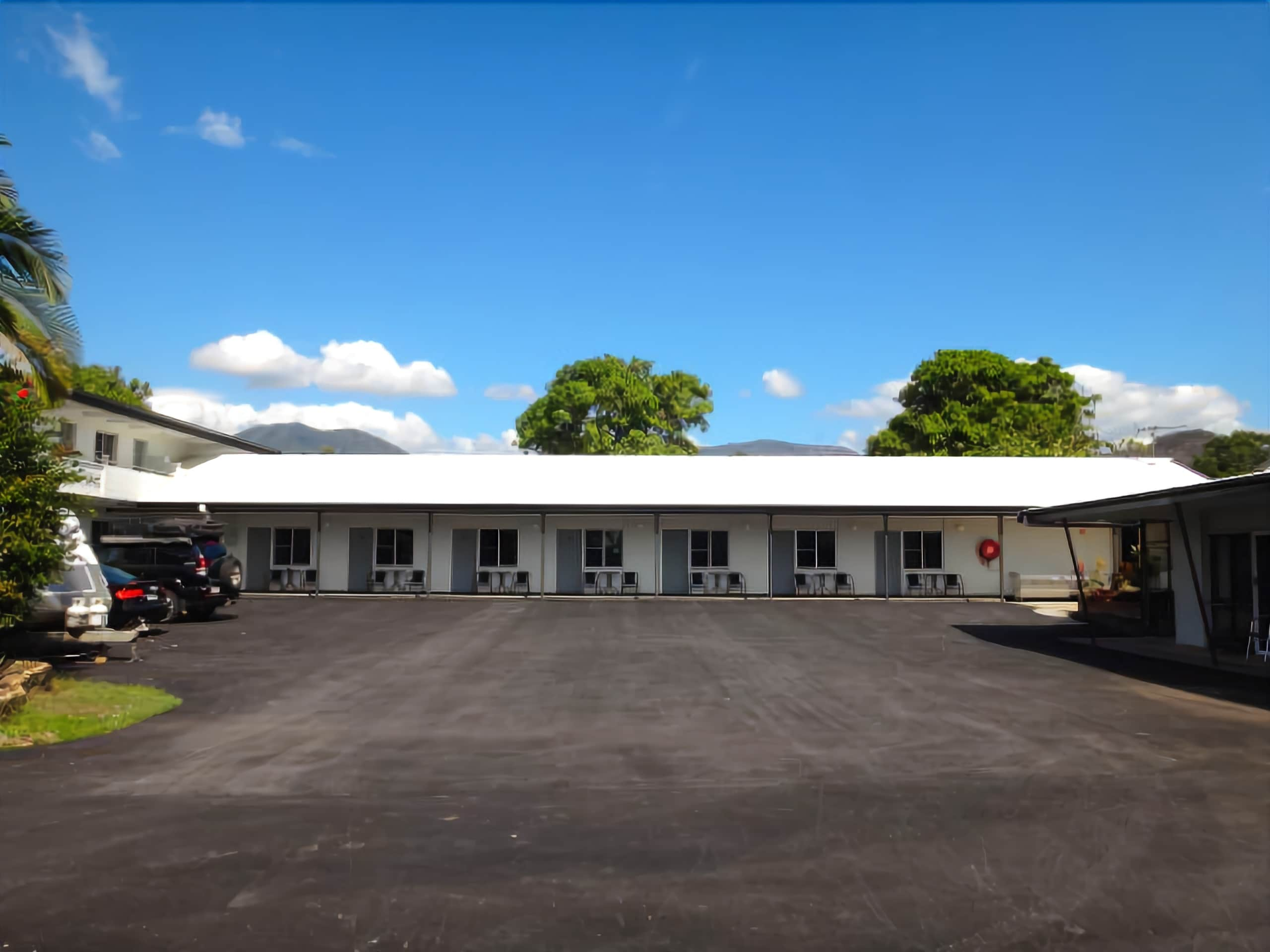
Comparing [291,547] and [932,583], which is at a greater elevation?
[291,547]

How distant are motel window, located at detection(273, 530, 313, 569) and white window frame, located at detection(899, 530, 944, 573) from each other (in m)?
18.1

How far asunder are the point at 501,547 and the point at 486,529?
0.73 meters

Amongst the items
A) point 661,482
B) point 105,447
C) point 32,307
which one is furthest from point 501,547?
point 32,307

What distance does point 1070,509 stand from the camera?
18062 mm

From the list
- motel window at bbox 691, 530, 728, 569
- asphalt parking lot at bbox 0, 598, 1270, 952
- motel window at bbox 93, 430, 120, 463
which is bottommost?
asphalt parking lot at bbox 0, 598, 1270, 952

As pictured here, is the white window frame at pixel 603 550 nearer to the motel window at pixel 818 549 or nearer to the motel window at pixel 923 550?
the motel window at pixel 818 549

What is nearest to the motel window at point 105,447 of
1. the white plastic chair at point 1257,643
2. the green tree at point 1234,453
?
the white plastic chair at point 1257,643

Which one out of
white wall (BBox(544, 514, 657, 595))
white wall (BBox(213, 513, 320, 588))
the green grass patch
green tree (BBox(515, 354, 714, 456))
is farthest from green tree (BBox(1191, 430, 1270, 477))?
the green grass patch

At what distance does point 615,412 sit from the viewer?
57250 millimetres

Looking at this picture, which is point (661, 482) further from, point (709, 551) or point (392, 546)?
point (392, 546)

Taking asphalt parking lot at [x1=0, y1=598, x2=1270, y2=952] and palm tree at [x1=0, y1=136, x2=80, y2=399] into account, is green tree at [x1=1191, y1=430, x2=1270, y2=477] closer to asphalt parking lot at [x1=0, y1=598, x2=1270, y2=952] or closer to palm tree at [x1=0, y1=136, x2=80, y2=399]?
asphalt parking lot at [x1=0, y1=598, x2=1270, y2=952]

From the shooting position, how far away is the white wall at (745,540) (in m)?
29.5

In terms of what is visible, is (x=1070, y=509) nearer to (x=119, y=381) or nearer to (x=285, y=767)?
(x=285, y=767)

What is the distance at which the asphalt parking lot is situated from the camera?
489cm
